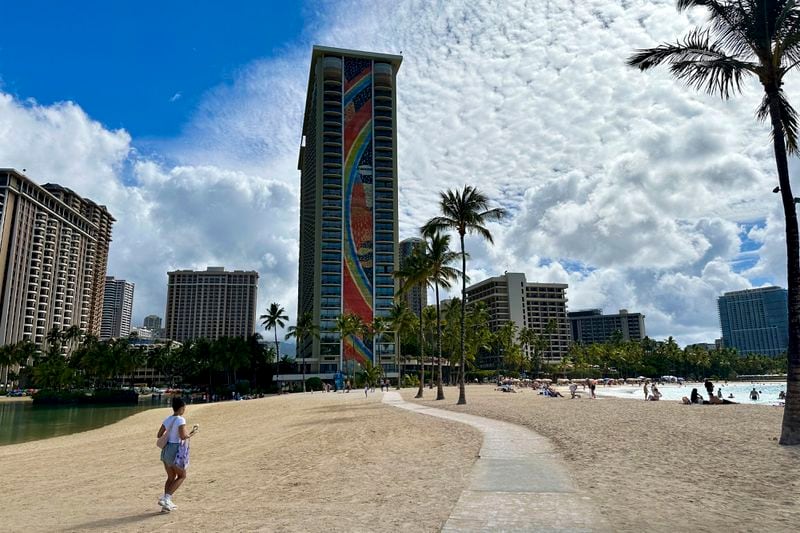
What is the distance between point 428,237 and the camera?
3716 centimetres

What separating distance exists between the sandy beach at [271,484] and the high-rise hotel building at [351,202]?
309 feet

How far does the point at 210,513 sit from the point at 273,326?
87.6m

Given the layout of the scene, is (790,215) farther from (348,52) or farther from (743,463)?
(348,52)

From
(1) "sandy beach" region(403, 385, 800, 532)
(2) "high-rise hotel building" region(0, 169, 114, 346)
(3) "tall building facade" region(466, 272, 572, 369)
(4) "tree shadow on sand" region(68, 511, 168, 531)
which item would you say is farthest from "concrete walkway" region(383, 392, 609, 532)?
(3) "tall building facade" region(466, 272, 572, 369)

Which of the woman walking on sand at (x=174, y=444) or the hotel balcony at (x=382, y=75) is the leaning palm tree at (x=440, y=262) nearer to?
the woman walking on sand at (x=174, y=444)

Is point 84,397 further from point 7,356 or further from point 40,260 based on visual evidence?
point 40,260

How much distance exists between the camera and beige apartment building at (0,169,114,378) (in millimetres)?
110875

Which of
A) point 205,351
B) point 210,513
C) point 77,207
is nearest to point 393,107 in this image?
point 205,351

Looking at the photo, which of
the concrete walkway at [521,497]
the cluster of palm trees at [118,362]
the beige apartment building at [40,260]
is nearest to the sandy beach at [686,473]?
the concrete walkway at [521,497]

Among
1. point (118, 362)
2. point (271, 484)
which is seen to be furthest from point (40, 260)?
point (271, 484)

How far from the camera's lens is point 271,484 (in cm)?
1084

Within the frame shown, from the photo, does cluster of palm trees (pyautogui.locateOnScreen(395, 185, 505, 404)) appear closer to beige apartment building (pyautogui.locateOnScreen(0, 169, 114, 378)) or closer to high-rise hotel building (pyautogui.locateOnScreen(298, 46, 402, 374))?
high-rise hotel building (pyautogui.locateOnScreen(298, 46, 402, 374))

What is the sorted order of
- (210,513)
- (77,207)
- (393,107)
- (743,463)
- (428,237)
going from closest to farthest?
(210,513), (743,463), (428,237), (393,107), (77,207)

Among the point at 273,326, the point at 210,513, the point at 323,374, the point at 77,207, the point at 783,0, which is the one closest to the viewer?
the point at 210,513
